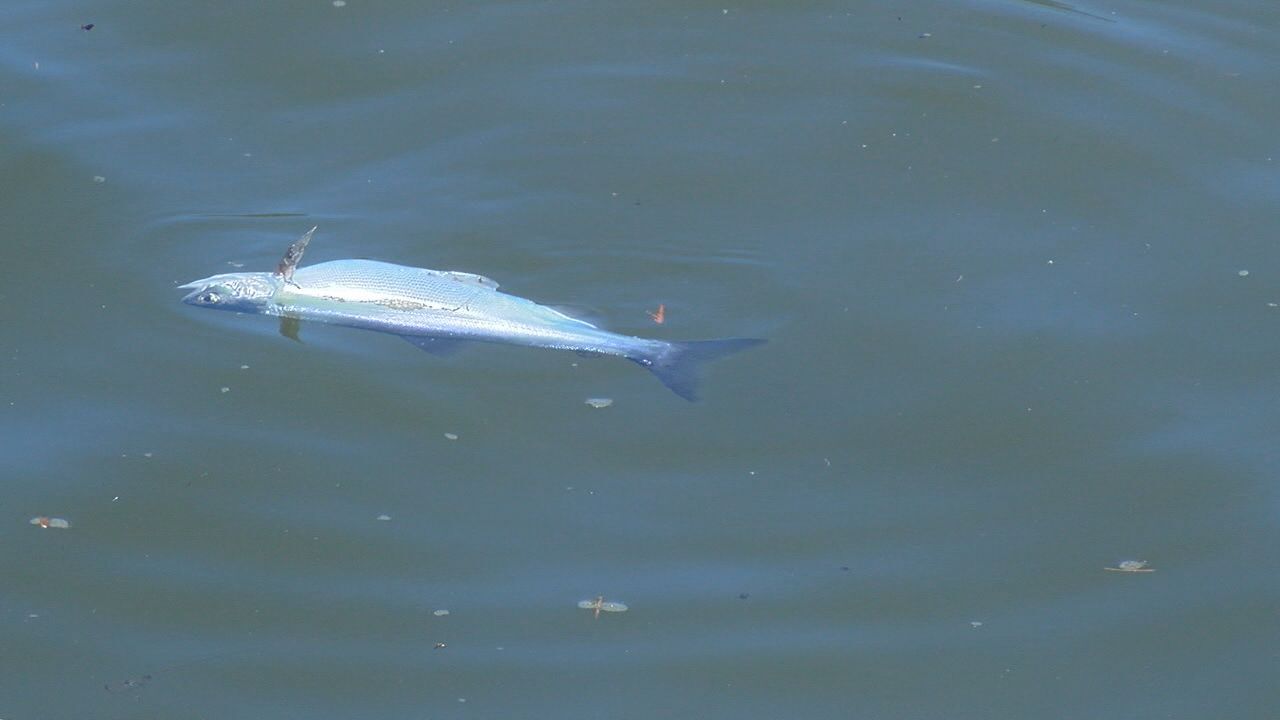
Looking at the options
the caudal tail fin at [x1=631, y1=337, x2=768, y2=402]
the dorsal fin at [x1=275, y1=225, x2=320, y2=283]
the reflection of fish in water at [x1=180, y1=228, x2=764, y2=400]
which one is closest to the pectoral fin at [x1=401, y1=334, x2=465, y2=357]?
the reflection of fish in water at [x1=180, y1=228, x2=764, y2=400]

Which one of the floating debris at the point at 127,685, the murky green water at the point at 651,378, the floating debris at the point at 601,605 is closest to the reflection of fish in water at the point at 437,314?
the murky green water at the point at 651,378

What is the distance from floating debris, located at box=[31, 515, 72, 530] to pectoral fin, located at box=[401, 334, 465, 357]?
1.36 metres

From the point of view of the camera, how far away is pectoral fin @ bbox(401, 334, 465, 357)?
5.40 m

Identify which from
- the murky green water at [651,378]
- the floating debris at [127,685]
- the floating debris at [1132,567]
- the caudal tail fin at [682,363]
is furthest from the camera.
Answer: the caudal tail fin at [682,363]

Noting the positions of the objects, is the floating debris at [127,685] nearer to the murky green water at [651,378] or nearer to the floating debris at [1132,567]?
the murky green water at [651,378]

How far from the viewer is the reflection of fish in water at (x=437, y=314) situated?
5.35 meters

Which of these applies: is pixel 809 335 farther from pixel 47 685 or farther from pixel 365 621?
pixel 47 685

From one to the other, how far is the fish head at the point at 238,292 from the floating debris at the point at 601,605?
1764mm

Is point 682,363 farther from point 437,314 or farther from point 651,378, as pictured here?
point 437,314

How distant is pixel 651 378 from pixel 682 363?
0.80ft

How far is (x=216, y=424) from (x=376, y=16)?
322 centimetres

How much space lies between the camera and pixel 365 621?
4668 millimetres

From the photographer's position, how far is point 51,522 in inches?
195

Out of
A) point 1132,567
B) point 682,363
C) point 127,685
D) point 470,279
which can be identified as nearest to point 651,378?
point 682,363
